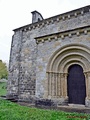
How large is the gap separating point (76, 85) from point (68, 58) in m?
1.55

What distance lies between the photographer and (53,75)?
7.69 metres

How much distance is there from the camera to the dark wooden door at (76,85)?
7267 millimetres

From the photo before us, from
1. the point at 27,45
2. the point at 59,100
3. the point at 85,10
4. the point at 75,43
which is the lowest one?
the point at 59,100

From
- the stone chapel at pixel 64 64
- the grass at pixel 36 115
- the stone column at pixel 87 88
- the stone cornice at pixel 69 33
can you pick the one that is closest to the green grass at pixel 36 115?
the grass at pixel 36 115

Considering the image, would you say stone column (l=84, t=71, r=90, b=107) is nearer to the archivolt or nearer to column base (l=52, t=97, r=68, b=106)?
the archivolt

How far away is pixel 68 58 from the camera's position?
25.1ft

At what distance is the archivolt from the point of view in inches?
273

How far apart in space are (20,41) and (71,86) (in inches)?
231

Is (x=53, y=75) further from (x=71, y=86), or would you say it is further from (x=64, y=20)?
(x=64, y=20)

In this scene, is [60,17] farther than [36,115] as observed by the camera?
Yes

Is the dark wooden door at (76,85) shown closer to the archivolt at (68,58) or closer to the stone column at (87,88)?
the archivolt at (68,58)

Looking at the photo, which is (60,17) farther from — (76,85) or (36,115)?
(36,115)

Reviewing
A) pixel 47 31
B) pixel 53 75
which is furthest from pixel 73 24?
pixel 53 75

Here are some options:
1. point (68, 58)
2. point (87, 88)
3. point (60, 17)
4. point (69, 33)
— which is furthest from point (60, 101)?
point (60, 17)
